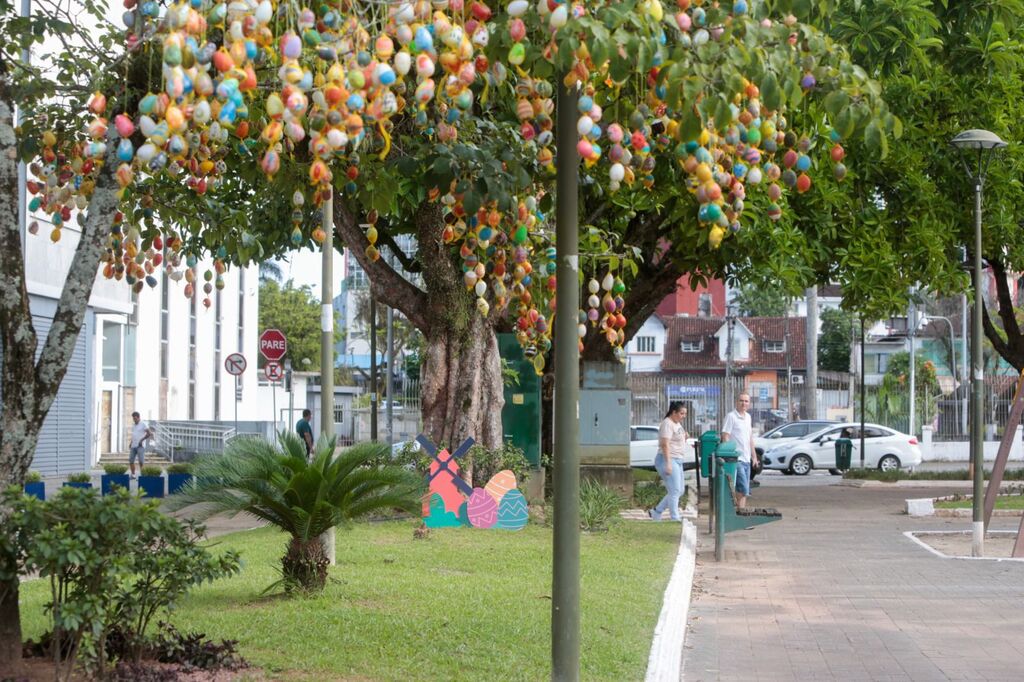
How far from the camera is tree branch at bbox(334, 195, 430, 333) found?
702 inches

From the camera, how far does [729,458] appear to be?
15.8 metres

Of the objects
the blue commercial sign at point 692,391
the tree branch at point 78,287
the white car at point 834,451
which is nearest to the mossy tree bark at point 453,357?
the tree branch at point 78,287

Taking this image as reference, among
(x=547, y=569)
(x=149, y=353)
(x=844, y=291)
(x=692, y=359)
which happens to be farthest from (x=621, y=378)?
(x=692, y=359)

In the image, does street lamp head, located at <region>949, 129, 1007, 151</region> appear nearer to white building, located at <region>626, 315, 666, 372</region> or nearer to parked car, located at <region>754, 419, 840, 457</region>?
parked car, located at <region>754, 419, 840, 457</region>

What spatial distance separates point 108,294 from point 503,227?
25.2m

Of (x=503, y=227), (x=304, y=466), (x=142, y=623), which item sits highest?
(x=503, y=227)

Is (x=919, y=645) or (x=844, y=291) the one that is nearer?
(x=919, y=645)

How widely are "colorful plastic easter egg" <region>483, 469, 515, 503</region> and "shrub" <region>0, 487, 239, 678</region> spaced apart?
31.2ft

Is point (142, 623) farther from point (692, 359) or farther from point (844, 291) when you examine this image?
point (692, 359)

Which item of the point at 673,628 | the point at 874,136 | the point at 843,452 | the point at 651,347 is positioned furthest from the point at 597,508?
the point at 651,347

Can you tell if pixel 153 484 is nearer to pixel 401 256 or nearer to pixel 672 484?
pixel 401 256

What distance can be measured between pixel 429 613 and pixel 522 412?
12179 millimetres

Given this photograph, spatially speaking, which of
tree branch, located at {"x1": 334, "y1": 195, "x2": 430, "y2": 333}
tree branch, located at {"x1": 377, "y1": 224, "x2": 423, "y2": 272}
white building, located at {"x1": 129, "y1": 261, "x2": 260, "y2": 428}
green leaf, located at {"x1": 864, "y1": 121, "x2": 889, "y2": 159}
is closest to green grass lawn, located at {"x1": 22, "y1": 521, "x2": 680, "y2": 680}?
green leaf, located at {"x1": 864, "y1": 121, "x2": 889, "y2": 159}

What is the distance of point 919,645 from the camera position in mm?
9469
